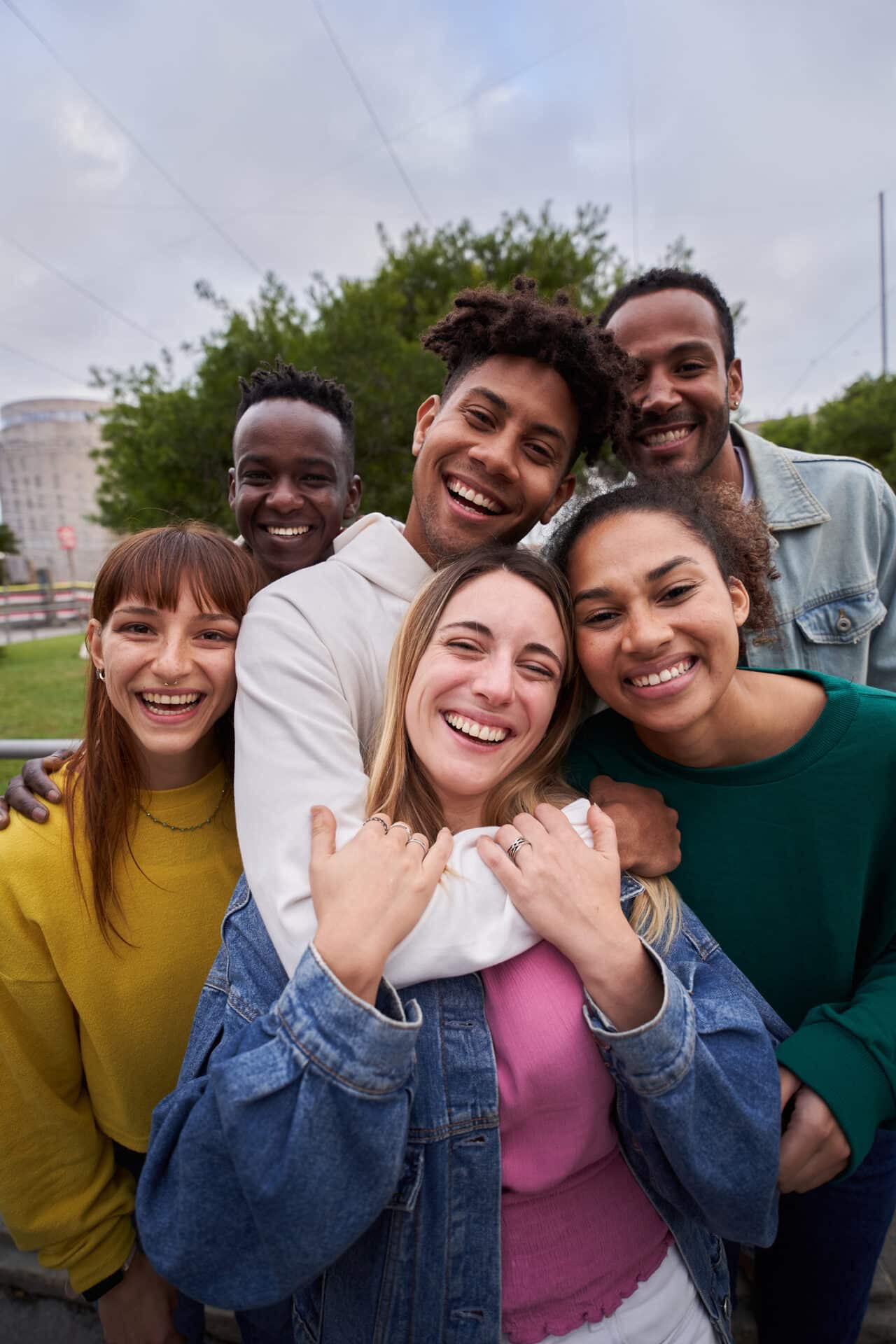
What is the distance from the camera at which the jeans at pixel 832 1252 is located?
1.88 metres

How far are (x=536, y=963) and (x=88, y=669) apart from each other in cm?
155

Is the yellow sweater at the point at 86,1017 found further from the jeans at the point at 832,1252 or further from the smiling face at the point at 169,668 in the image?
the jeans at the point at 832,1252

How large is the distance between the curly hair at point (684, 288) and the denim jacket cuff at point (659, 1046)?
252 cm

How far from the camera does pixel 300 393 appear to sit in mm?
3705

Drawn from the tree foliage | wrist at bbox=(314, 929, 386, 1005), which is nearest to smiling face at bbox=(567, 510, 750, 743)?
wrist at bbox=(314, 929, 386, 1005)

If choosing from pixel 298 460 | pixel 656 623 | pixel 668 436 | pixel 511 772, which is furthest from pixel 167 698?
pixel 668 436

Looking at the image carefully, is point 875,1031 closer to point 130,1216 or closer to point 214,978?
point 214,978

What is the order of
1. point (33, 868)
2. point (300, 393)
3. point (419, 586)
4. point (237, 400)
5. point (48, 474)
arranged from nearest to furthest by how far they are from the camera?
1. point (33, 868)
2. point (419, 586)
3. point (300, 393)
4. point (237, 400)
5. point (48, 474)

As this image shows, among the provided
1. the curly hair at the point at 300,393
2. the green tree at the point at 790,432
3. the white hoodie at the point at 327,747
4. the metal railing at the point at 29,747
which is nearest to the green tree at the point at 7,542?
the green tree at the point at 790,432

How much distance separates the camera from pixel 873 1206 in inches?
74.7

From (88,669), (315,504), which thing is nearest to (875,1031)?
Result: (88,669)

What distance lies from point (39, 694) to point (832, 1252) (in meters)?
13.4

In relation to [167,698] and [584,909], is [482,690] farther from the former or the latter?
[167,698]

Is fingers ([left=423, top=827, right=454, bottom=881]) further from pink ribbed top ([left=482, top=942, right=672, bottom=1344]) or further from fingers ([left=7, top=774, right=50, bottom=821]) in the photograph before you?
fingers ([left=7, top=774, right=50, bottom=821])
